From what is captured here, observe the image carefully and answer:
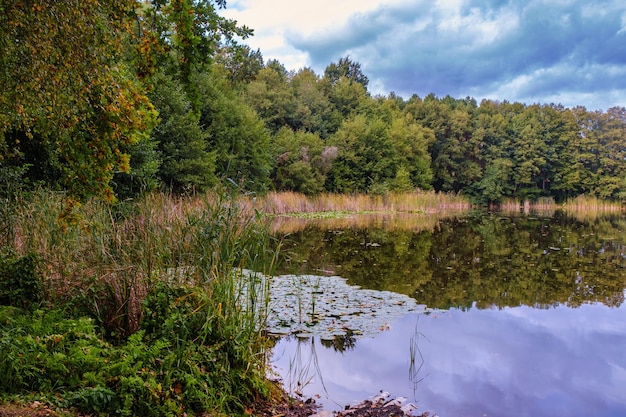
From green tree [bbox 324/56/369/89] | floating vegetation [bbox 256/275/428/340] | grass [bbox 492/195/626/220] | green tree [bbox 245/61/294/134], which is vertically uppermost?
green tree [bbox 324/56/369/89]

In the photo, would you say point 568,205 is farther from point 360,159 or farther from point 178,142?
point 178,142

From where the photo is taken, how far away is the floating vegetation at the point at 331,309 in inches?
229

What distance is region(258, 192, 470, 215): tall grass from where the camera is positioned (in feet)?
86.4

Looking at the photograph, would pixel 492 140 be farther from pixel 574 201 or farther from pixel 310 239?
pixel 310 239

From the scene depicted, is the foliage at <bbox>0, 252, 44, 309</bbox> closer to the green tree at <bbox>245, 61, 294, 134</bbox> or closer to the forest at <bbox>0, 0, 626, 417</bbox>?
the forest at <bbox>0, 0, 626, 417</bbox>

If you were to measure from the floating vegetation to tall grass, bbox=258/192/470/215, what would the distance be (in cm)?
1671

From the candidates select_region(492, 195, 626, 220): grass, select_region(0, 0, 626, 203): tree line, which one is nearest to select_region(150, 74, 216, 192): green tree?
select_region(0, 0, 626, 203): tree line

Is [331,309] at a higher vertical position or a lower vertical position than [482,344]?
higher

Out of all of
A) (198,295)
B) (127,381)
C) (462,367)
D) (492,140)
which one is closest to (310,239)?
(462,367)

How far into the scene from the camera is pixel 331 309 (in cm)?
664

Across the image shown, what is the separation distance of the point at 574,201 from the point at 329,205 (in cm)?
3070

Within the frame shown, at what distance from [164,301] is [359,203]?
27.7 metres

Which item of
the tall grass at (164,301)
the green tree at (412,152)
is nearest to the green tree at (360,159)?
the green tree at (412,152)

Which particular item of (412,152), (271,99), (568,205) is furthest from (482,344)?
(568,205)
